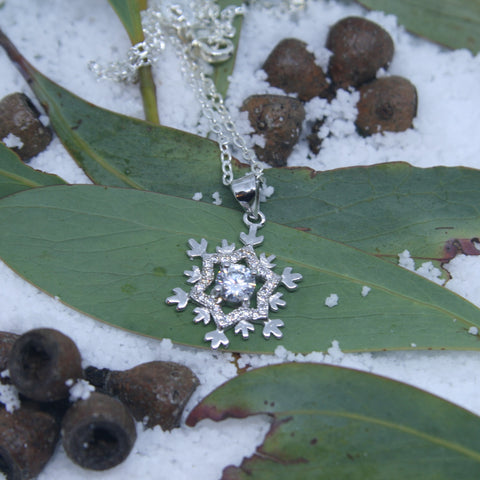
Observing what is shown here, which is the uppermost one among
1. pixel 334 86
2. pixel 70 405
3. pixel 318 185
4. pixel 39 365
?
pixel 334 86

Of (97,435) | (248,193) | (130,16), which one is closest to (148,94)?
(130,16)

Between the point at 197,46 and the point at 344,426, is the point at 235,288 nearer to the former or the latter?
the point at 344,426

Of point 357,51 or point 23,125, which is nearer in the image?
point 23,125

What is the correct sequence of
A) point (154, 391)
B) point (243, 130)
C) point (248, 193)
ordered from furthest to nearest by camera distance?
point (243, 130) → point (248, 193) → point (154, 391)

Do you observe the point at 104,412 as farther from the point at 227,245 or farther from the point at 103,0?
the point at 103,0

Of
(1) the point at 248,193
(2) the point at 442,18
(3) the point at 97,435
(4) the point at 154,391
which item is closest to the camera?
(3) the point at 97,435

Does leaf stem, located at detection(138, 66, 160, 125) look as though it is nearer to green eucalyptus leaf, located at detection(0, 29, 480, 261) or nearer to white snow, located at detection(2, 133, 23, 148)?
green eucalyptus leaf, located at detection(0, 29, 480, 261)

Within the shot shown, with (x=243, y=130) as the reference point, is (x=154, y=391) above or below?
below
